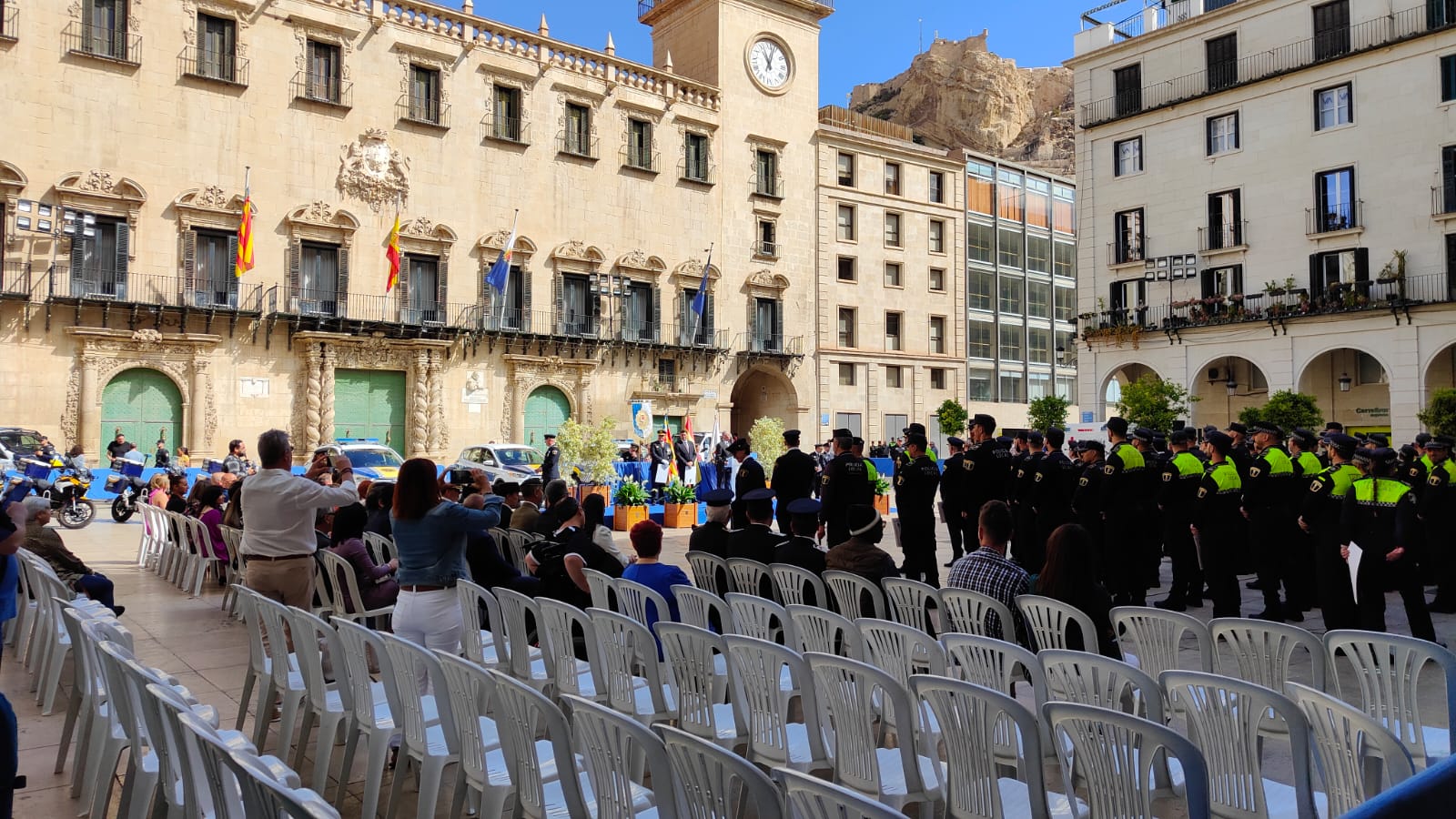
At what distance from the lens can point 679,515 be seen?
18.4 metres

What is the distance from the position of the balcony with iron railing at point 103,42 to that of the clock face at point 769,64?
2058cm

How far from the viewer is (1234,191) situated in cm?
3041

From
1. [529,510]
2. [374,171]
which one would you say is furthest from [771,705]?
[374,171]

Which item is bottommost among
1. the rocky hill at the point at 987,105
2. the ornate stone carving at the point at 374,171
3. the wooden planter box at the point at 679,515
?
the wooden planter box at the point at 679,515

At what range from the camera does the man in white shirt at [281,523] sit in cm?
603

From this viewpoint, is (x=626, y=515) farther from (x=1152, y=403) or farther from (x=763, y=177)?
(x=763, y=177)

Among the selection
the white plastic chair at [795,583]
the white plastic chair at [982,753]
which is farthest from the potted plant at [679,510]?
the white plastic chair at [982,753]

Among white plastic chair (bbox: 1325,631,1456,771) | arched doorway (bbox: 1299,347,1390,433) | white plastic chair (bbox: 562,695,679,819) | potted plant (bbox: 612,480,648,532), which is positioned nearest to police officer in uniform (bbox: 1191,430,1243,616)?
white plastic chair (bbox: 1325,631,1456,771)

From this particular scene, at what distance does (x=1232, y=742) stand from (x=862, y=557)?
3226 mm

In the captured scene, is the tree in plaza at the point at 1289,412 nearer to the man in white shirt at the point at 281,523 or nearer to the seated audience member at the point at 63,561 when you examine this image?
the man in white shirt at the point at 281,523

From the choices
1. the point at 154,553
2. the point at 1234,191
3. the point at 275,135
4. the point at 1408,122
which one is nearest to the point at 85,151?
the point at 275,135

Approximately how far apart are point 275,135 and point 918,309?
1012 inches

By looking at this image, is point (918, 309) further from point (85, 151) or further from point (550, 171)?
point (85, 151)

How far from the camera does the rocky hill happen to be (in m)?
65.3
